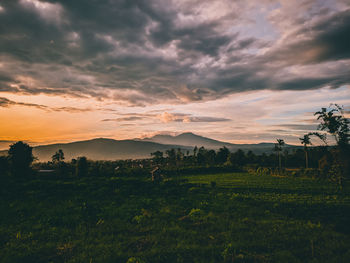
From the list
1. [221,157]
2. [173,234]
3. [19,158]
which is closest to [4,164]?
[19,158]

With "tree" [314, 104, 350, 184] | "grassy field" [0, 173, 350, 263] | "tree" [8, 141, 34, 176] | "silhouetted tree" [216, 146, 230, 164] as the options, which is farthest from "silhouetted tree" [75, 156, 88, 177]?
"silhouetted tree" [216, 146, 230, 164]

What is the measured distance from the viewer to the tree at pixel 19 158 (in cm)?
5516

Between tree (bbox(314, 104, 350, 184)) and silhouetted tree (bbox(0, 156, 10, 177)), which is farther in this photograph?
silhouetted tree (bbox(0, 156, 10, 177))

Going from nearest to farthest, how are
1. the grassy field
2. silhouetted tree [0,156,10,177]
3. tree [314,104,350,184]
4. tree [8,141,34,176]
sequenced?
the grassy field
tree [314,104,350,184]
silhouetted tree [0,156,10,177]
tree [8,141,34,176]

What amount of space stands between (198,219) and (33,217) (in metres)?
12.9

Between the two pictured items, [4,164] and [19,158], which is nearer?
[4,164]

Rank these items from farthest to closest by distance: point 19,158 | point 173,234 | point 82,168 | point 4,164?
point 82,168 → point 19,158 → point 4,164 → point 173,234

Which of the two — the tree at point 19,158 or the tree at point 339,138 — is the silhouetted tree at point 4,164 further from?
the tree at point 339,138

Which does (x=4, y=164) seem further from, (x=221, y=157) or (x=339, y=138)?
(x=221, y=157)

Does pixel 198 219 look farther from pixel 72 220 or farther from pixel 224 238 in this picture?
Answer: pixel 72 220

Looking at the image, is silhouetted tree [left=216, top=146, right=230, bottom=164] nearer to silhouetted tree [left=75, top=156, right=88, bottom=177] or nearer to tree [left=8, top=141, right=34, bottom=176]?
silhouetted tree [left=75, top=156, right=88, bottom=177]

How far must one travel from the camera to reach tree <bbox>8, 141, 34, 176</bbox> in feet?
181

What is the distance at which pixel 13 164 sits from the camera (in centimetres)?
5603

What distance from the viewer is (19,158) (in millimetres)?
55938
